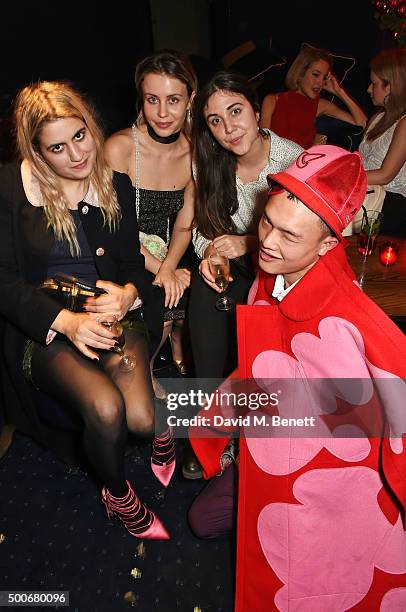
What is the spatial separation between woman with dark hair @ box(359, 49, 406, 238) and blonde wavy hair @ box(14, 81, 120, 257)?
1.89 meters

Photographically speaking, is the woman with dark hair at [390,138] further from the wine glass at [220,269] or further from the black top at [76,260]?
the black top at [76,260]

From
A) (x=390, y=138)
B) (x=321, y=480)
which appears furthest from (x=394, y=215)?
(x=321, y=480)

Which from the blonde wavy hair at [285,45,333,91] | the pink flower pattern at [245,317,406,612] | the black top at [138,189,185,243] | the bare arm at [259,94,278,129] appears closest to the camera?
the pink flower pattern at [245,317,406,612]

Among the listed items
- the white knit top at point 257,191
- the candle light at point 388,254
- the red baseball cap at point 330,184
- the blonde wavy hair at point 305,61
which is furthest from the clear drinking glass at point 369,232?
the blonde wavy hair at point 305,61

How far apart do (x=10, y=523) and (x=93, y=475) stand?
408 millimetres

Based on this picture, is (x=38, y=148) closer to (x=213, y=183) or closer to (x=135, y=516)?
(x=213, y=183)

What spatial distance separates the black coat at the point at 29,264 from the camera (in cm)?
181

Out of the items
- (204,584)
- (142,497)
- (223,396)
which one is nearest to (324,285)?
(223,396)

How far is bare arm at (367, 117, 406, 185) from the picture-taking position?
301 cm

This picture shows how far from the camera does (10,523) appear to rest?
207 centimetres

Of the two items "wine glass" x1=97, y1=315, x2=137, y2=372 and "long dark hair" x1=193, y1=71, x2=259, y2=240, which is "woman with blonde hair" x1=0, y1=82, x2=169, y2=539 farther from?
"long dark hair" x1=193, y1=71, x2=259, y2=240

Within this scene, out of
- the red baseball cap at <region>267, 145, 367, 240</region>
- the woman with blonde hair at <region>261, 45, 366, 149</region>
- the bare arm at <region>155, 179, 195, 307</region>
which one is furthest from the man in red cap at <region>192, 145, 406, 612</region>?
the woman with blonde hair at <region>261, 45, 366, 149</region>

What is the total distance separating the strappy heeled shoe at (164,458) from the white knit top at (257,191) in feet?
3.06

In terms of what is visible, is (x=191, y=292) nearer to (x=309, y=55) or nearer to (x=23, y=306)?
(x=23, y=306)
